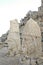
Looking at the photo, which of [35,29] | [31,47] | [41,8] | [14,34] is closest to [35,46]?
[31,47]

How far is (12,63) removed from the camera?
1708 cm

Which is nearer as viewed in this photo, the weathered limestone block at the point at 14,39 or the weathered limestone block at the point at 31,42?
the weathered limestone block at the point at 31,42

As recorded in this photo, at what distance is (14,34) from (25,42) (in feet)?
20.5

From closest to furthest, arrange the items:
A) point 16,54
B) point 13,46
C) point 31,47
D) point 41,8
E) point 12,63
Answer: point 12,63, point 31,47, point 16,54, point 13,46, point 41,8

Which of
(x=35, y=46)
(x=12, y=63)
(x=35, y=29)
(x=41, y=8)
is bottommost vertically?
(x=12, y=63)

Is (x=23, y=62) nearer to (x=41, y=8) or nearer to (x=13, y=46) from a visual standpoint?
(x=13, y=46)

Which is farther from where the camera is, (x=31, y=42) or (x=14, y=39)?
(x=14, y=39)

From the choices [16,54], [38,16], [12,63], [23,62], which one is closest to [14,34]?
[16,54]

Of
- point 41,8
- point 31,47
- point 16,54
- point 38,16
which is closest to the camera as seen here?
point 31,47

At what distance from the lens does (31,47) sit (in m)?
19.0

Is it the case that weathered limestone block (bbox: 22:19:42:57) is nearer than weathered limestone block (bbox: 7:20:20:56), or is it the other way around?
weathered limestone block (bbox: 22:19:42:57)

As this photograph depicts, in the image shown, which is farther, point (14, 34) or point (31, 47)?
point (14, 34)

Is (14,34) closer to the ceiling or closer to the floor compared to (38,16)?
closer to the floor

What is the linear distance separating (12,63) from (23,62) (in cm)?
215
